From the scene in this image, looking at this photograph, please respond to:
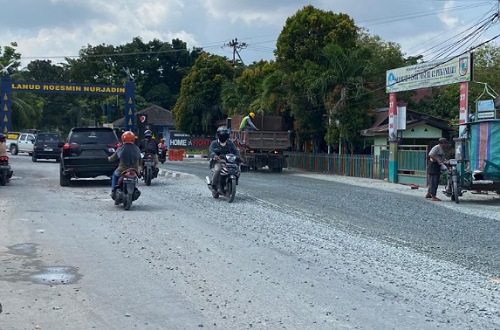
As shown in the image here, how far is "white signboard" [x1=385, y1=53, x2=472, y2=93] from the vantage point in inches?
939

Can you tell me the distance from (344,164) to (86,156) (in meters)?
18.0

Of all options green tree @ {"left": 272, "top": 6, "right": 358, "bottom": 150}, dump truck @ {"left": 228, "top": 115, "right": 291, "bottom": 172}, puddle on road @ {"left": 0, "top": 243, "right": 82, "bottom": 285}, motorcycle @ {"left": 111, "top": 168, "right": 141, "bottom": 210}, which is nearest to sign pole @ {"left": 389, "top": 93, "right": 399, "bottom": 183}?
dump truck @ {"left": 228, "top": 115, "right": 291, "bottom": 172}

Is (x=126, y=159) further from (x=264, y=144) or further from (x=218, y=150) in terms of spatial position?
(x=264, y=144)

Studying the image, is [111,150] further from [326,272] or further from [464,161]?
[326,272]

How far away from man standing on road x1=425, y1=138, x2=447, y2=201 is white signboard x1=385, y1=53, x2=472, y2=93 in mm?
6002

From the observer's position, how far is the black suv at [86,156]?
19.2 metres

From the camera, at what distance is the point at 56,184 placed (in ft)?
69.1

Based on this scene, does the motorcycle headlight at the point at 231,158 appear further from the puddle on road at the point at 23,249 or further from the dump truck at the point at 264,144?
the dump truck at the point at 264,144

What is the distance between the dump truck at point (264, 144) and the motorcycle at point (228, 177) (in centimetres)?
1660

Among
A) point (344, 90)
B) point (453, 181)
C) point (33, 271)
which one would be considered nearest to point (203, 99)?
point (344, 90)

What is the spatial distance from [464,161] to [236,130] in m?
17.9

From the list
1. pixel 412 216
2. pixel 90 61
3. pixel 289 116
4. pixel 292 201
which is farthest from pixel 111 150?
pixel 90 61

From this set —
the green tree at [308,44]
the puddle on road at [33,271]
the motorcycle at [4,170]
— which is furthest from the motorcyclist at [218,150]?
the green tree at [308,44]

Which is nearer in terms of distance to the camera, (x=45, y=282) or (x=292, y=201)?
(x=45, y=282)
